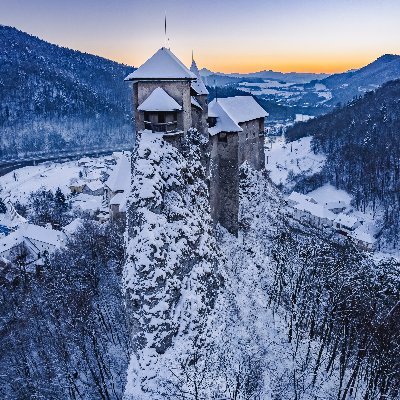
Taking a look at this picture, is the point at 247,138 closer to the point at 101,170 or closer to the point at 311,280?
the point at 311,280

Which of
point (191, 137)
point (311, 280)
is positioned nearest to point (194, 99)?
point (191, 137)

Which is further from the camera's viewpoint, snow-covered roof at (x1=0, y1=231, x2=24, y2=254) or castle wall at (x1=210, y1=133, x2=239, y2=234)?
snow-covered roof at (x1=0, y1=231, x2=24, y2=254)

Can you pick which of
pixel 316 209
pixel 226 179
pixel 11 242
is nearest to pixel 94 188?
pixel 11 242

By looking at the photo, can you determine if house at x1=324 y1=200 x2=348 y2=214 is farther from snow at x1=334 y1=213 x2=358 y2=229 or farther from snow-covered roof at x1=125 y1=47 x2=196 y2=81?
snow-covered roof at x1=125 y1=47 x2=196 y2=81

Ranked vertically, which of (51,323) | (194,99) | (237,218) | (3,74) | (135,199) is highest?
(3,74)

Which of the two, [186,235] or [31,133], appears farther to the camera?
[31,133]

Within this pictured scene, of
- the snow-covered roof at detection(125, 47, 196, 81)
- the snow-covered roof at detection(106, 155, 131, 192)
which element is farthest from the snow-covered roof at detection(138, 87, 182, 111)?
the snow-covered roof at detection(106, 155, 131, 192)

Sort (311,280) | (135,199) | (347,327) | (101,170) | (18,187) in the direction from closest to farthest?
(135,199), (347,327), (311,280), (18,187), (101,170)
